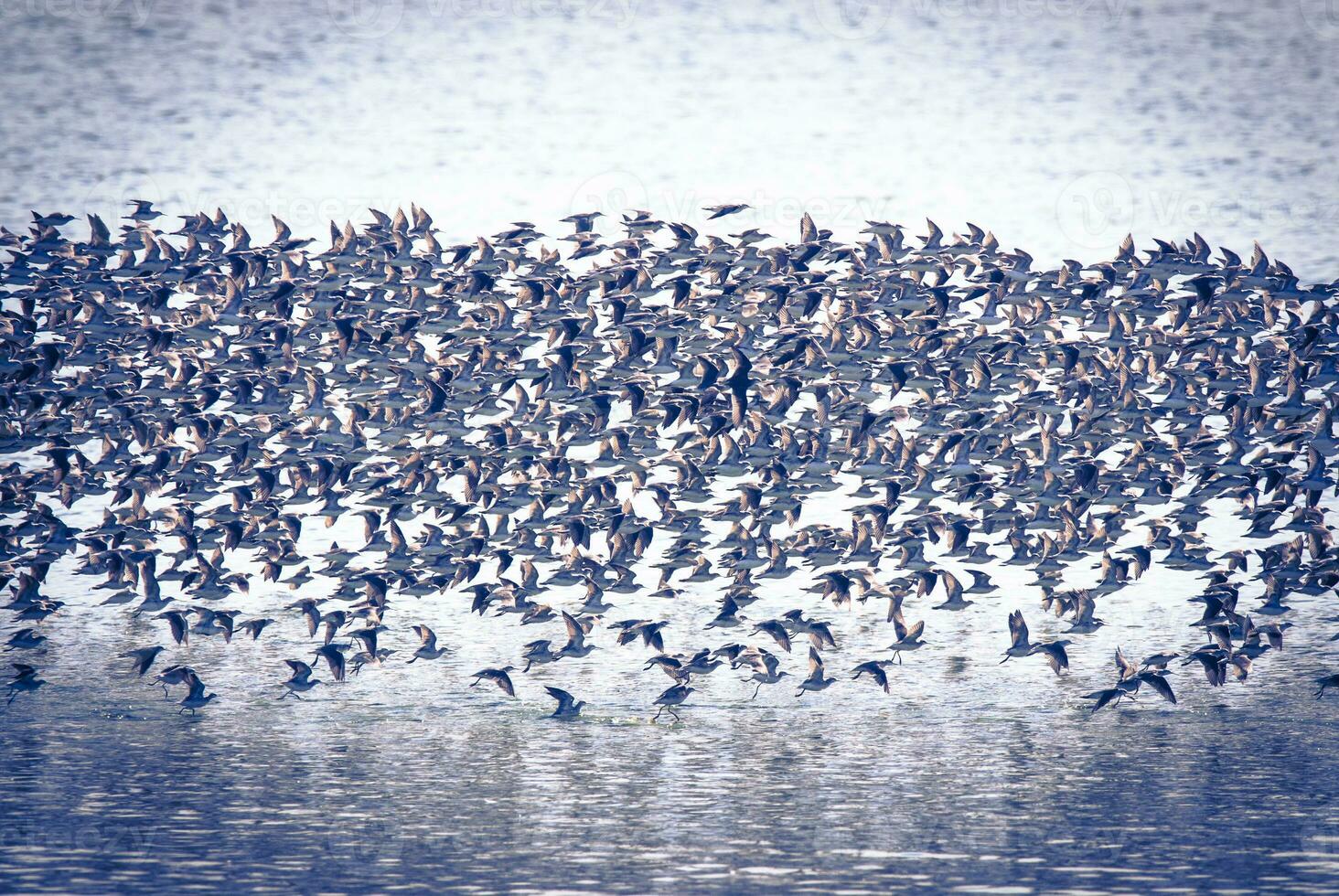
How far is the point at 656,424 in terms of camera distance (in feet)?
128

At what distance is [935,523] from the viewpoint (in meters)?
38.6

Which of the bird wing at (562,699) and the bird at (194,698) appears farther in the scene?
the bird at (194,698)

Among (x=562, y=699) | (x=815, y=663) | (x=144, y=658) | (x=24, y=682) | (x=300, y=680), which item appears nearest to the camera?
(x=24, y=682)

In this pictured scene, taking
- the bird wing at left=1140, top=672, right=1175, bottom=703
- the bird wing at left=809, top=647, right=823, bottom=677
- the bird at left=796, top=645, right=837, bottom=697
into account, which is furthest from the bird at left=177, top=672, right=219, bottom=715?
the bird wing at left=1140, top=672, right=1175, bottom=703

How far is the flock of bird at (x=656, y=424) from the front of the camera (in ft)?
122

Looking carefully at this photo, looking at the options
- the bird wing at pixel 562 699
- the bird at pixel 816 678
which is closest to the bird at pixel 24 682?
the bird wing at pixel 562 699

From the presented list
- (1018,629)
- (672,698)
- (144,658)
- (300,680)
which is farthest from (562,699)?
(1018,629)

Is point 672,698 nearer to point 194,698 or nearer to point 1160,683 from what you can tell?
point 194,698

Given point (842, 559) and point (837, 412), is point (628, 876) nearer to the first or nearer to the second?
point (842, 559)

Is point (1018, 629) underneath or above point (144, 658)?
above

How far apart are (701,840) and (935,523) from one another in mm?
14466

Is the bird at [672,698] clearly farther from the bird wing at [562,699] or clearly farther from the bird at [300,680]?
the bird at [300,680]

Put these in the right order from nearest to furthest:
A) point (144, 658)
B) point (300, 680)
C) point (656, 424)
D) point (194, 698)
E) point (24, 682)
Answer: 1. point (24, 682)
2. point (194, 698)
3. point (144, 658)
4. point (300, 680)
5. point (656, 424)

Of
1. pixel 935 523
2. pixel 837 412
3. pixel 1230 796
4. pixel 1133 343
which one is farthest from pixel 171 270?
pixel 1230 796
